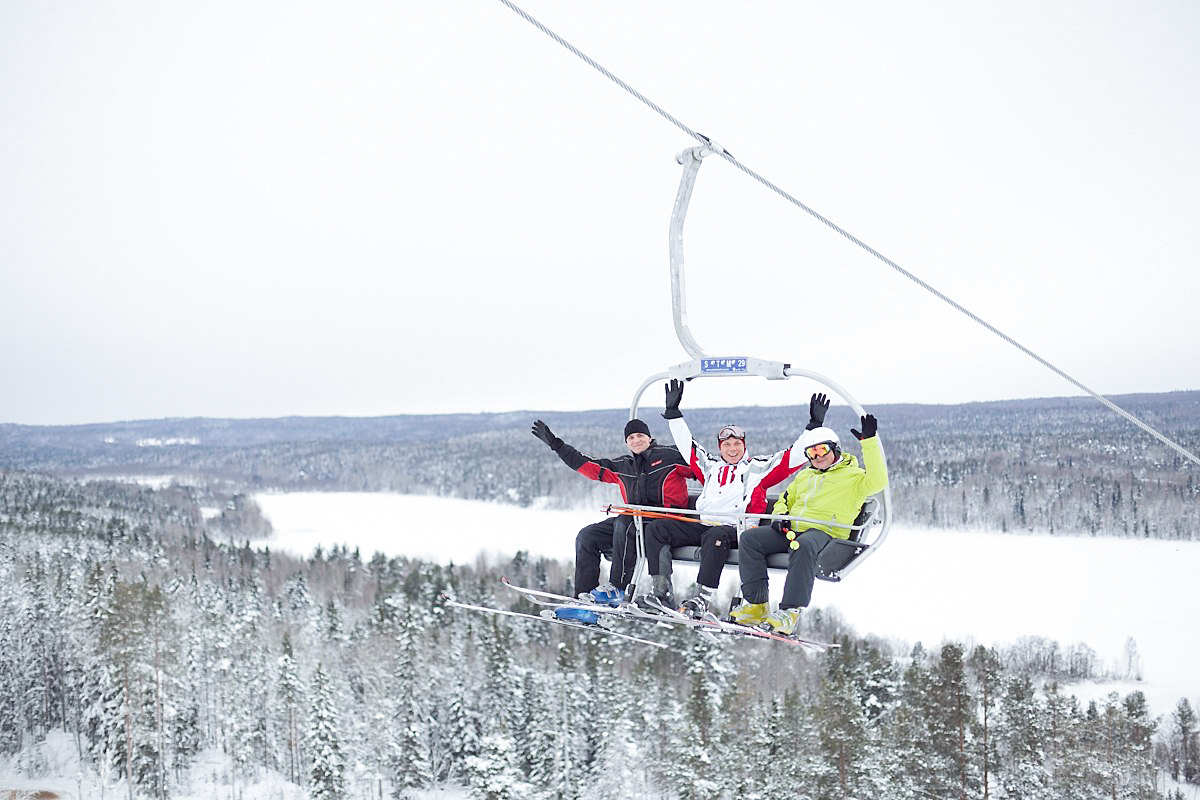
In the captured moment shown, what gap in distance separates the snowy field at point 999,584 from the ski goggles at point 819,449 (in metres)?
63.7

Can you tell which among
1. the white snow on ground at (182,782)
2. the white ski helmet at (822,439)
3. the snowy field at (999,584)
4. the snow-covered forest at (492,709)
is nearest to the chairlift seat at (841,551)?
the white ski helmet at (822,439)

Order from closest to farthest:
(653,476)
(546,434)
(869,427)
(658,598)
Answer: (869,427)
(658,598)
(653,476)
(546,434)

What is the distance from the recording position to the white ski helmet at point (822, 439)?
8.52m

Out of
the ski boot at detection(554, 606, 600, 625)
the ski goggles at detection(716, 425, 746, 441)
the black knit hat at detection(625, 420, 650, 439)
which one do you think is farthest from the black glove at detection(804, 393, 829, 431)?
the ski boot at detection(554, 606, 600, 625)

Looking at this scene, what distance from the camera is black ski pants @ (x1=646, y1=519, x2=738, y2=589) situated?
9.18 m

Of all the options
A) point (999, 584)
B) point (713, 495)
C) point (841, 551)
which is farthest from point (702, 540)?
point (999, 584)

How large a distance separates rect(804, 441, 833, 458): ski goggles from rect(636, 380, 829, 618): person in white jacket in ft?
0.84

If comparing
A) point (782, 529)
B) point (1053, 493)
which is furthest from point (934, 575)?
point (782, 529)

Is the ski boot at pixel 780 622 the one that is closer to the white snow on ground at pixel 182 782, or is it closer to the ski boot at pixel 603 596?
the ski boot at pixel 603 596

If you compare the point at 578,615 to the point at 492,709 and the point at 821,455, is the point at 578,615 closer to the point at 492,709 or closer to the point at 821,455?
the point at 821,455

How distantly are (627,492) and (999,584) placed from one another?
339 ft

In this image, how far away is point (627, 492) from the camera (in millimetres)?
9625

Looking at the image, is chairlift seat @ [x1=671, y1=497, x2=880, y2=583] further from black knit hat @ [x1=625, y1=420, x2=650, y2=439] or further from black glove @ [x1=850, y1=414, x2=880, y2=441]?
black knit hat @ [x1=625, y1=420, x2=650, y2=439]

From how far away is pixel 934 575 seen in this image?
108 m
